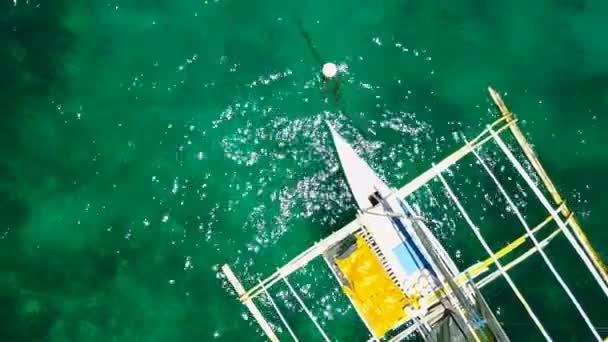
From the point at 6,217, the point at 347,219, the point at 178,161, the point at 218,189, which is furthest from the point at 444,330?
the point at 6,217

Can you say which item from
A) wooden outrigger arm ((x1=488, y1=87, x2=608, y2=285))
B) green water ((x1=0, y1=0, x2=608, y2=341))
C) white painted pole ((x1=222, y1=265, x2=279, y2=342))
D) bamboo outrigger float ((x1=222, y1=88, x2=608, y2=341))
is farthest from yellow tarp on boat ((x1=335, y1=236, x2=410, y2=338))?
wooden outrigger arm ((x1=488, y1=87, x2=608, y2=285))

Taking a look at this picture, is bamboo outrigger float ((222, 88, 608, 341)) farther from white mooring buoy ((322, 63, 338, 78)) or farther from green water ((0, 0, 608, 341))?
white mooring buoy ((322, 63, 338, 78))

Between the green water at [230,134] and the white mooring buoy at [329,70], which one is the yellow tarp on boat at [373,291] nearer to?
the green water at [230,134]

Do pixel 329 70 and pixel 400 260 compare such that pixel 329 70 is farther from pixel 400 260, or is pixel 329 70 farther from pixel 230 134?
pixel 400 260

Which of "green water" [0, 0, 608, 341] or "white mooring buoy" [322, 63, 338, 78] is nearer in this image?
"white mooring buoy" [322, 63, 338, 78]

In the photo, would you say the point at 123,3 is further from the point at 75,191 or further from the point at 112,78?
the point at 75,191

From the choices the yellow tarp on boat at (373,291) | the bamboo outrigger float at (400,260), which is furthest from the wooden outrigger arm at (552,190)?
the yellow tarp on boat at (373,291)

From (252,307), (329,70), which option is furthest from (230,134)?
(252,307)

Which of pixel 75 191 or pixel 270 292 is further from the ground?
pixel 75 191
